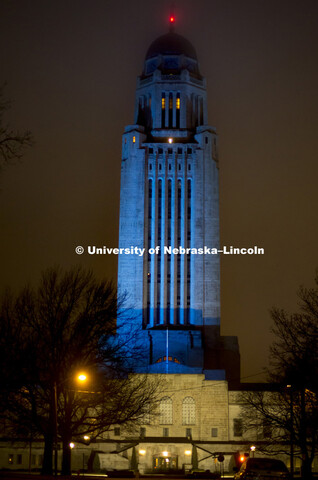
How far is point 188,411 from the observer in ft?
332

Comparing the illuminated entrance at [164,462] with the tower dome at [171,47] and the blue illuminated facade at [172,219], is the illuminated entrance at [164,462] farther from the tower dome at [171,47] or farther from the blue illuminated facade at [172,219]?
the tower dome at [171,47]

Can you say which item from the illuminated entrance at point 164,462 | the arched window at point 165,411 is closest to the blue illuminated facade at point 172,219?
the arched window at point 165,411

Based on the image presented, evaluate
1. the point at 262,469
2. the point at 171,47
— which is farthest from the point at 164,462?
the point at 171,47

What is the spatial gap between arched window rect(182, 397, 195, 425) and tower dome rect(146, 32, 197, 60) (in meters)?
64.3

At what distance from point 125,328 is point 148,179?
25170 mm

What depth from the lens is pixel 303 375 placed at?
5166 cm

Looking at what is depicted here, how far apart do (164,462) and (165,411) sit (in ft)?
33.4

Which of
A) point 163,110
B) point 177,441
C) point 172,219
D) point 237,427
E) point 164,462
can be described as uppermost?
point 163,110

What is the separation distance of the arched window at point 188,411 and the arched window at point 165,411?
1.82 m

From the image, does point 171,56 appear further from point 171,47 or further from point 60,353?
point 60,353

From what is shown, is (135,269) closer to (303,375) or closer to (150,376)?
(150,376)

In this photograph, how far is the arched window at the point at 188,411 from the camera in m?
101

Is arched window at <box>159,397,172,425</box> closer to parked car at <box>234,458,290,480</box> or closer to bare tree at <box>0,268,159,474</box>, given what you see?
bare tree at <box>0,268,159,474</box>

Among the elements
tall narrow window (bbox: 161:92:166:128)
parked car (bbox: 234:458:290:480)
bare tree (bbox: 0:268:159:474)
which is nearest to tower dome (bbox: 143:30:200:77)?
tall narrow window (bbox: 161:92:166:128)
